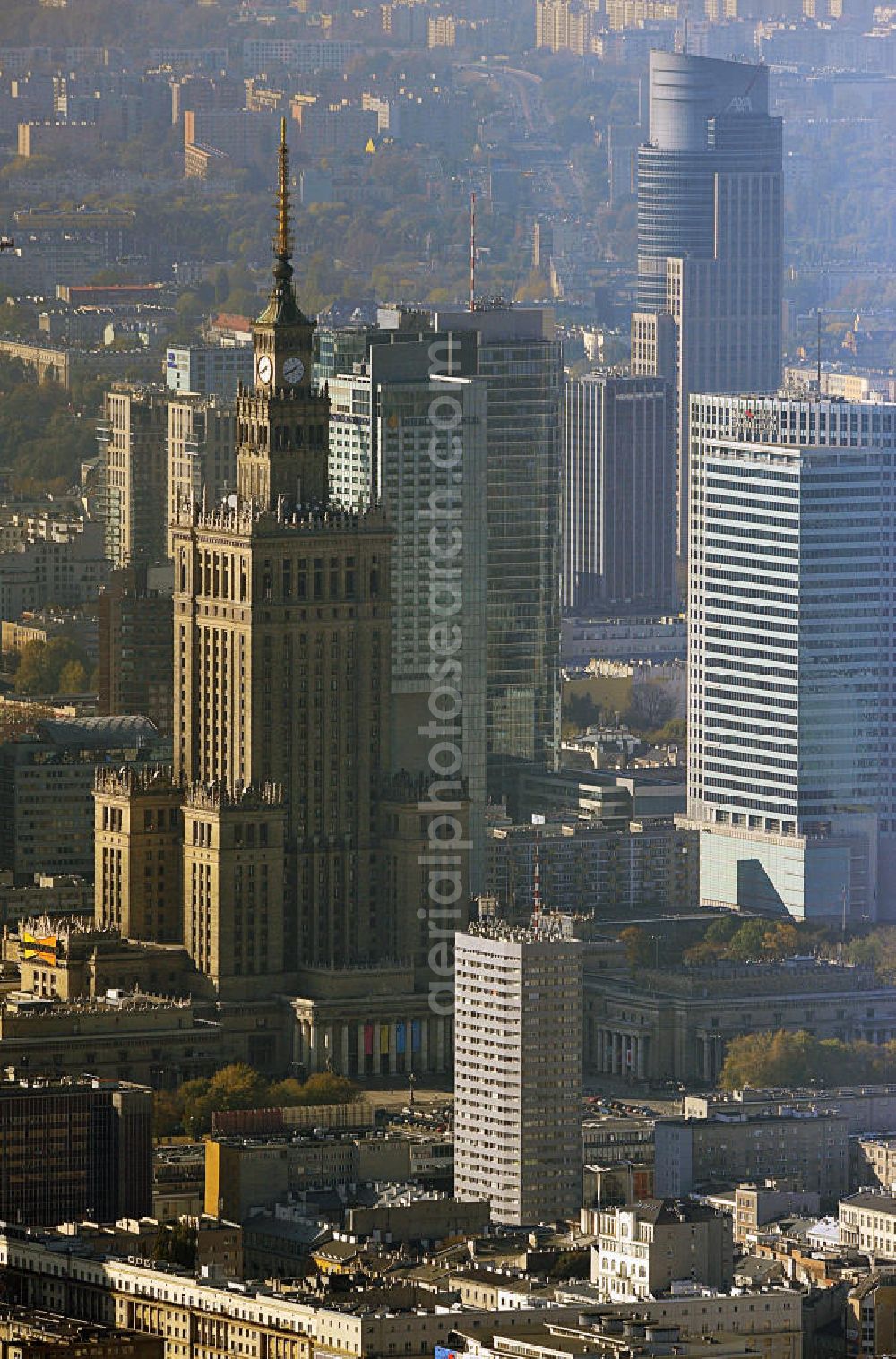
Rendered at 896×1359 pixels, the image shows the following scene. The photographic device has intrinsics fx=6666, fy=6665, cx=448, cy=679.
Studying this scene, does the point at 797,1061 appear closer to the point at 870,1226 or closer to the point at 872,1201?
the point at 872,1201

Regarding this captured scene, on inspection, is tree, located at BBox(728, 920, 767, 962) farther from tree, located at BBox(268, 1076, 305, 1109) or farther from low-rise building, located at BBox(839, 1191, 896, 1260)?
low-rise building, located at BBox(839, 1191, 896, 1260)

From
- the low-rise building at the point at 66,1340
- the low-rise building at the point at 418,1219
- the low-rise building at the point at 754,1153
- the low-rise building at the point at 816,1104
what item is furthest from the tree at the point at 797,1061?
the low-rise building at the point at 66,1340

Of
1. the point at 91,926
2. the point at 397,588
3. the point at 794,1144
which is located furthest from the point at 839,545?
the point at 794,1144

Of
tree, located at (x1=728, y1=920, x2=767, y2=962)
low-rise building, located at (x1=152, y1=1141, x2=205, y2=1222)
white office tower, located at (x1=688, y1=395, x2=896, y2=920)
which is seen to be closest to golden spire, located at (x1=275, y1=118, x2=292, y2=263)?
white office tower, located at (x1=688, y1=395, x2=896, y2=920)

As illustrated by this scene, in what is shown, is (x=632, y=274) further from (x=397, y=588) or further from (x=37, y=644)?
(x=397, y=588)

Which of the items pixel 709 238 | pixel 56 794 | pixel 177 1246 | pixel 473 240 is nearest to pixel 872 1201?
pixel 177 1246

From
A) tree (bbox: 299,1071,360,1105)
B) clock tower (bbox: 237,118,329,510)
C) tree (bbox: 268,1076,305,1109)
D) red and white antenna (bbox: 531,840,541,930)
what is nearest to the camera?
tree (bbox: 268,1076,305,1109)
